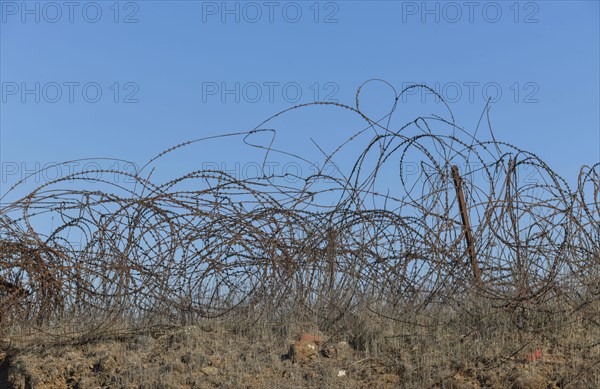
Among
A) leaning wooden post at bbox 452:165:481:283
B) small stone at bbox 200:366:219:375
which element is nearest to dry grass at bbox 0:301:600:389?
small stone at bbox 200:366:219:375

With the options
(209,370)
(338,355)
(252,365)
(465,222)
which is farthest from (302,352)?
(465,222)

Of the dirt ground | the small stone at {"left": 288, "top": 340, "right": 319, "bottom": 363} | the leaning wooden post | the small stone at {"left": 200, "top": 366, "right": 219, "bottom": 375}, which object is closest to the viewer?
the dirt ground

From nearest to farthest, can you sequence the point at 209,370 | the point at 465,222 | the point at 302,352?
1. the point at 209,370
2. the point at 302,352
3. the point at 465,222

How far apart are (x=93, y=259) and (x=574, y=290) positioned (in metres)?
4.69

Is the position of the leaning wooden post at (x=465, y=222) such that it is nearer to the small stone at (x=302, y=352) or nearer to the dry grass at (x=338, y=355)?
the dry grass at (x=338, y=355)

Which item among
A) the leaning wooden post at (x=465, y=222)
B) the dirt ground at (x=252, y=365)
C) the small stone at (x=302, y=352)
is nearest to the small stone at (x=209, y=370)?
the dirt ground at (x=252, y=365)

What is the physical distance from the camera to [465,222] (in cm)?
838

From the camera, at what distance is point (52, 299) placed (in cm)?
916

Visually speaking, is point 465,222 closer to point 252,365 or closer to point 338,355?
point 338,355

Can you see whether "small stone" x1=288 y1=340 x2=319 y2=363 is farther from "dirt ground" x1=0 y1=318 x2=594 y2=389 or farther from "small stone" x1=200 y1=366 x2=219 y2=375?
"small stone" x1=200 y1=366 x2=219 y2=375

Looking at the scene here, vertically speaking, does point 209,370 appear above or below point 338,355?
below

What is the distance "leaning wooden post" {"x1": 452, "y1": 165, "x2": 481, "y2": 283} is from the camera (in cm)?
823

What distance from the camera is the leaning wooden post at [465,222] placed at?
823 cm

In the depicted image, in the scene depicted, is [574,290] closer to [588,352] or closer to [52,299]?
[588,352]
